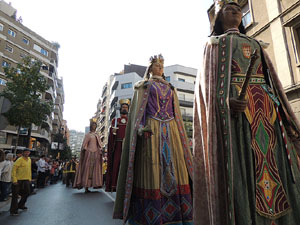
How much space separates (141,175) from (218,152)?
1545 mm

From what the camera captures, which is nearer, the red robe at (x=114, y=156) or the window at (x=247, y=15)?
the red robe at (x=114, y=156)

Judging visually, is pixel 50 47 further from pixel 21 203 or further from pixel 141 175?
pixel 141 175

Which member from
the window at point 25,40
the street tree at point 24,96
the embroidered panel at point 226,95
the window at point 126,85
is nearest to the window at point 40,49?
the window at point 25,40

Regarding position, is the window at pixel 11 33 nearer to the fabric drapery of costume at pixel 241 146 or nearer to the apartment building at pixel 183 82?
the apartment building at pixel 183 82

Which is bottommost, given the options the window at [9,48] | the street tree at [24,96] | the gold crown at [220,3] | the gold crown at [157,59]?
the gold crown at [220,3]

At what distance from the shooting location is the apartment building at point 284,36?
10211 mm

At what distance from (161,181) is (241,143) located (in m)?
1.45

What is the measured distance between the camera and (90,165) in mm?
7867

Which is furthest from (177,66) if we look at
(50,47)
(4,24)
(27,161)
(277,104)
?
(277,104)

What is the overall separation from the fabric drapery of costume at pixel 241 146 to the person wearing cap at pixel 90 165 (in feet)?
21.4

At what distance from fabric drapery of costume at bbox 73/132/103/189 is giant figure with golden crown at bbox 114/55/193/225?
501 centimetres

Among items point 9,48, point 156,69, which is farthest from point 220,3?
point 9,48

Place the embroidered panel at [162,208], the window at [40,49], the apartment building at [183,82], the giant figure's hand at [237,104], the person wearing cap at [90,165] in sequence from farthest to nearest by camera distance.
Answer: the apartment building at [183,82]
the window at [40,49]
the person wearing cap at [90,165]
the embroidered panel at [162,208]
the giant figure's hand at [237,104]

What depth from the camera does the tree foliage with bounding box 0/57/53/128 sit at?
15398 mm
